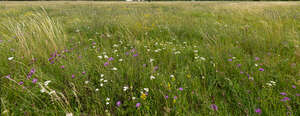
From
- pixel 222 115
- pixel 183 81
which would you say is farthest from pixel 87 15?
pixel 222 115

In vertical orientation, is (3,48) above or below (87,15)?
below

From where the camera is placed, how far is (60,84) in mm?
1800

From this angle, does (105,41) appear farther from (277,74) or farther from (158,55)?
(277,74)

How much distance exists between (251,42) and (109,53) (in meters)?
2.72

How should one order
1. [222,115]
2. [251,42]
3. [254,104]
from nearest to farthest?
1. [222,115]
2. [254,104]
3. [251,42]

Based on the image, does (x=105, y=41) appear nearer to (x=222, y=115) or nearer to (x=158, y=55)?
(x=158, y=55)

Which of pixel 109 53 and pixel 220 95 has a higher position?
pixel 109 53

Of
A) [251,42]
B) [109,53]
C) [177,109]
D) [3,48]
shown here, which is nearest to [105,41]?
[109,53]

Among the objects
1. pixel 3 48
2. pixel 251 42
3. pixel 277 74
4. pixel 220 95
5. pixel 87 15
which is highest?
pixel 87 15

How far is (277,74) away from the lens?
188 centimetres

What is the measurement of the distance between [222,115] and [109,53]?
74.7 inches

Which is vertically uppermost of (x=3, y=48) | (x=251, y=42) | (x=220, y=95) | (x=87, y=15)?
(x=87, y=15)

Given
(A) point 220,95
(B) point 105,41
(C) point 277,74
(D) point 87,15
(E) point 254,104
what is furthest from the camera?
(D) point 87,15

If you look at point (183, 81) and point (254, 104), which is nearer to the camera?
point (254, 104)
